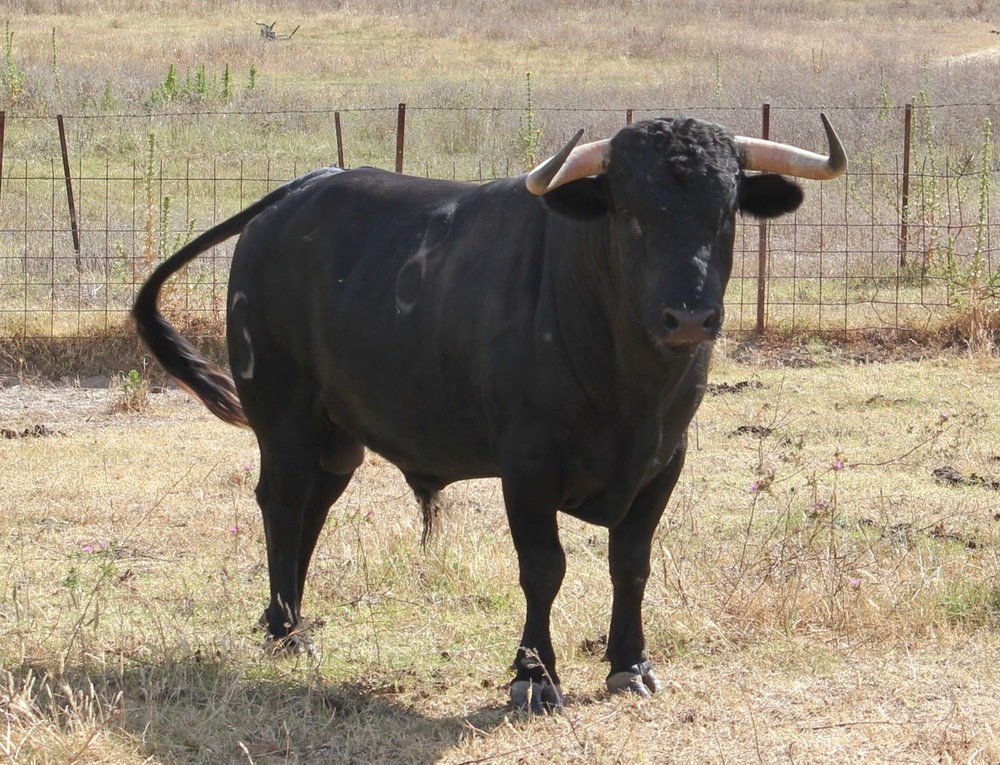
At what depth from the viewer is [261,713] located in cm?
455

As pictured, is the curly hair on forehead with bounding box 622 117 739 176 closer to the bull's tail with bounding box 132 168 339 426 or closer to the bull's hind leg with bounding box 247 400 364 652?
the bull's hind leg with bounding box 247 400 364 652

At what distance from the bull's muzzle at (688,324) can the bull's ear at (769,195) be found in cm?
75

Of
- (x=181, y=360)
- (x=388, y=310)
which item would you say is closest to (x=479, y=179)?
(x=181, y=360)

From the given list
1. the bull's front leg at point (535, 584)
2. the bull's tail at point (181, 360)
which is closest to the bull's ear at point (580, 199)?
the bull's front leg at point (535, 584)

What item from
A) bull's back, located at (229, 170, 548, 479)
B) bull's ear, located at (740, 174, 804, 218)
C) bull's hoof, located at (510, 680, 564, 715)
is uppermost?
bull's ear, located at (740, 174, 804, 218)

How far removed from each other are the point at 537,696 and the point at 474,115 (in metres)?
18.1

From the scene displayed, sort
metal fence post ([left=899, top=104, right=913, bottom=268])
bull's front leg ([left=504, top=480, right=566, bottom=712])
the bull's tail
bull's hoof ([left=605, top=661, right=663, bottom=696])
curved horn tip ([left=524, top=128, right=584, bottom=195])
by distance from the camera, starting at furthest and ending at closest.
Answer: metal fence post ([left=899, top=104, right=913, bottom=268])
the bull's tail
bull's hoof ([left=605, top=661, right=663, bottom=696])
bull's front leg ([left=504, top=480, right=566, bottom=712])
curved horn tip ([left=524, top=128, right=584, bottom=195])

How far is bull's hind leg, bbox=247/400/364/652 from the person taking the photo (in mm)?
5461

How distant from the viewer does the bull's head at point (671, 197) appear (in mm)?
3977

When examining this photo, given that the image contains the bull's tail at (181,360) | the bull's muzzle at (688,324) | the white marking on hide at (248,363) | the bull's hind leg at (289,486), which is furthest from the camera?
the bull's tail at (181,360)

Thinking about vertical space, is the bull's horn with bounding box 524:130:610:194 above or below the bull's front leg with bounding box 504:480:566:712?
above

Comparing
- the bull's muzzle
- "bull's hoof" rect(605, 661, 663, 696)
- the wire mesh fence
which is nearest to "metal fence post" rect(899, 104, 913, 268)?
the wire mesh fence

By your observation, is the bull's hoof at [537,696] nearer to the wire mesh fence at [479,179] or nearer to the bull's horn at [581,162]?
Result: the bull's horn at [581,162]

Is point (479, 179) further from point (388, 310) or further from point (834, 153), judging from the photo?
point (834, 153)
